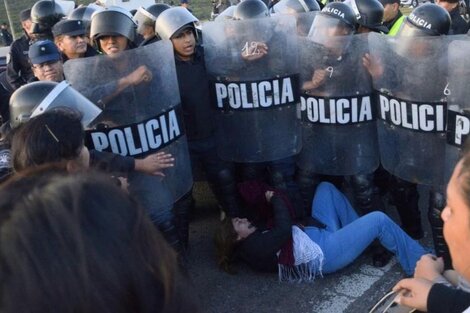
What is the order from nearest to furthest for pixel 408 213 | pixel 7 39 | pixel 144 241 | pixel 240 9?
pixel 144 241 → pixel 408 213 → pixel 240 9 → pixel 7 39

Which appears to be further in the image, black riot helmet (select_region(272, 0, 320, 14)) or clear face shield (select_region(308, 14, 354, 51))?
black riot helmet (select_region(272, 0, 320, 14))

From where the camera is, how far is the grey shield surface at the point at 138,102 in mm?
3000

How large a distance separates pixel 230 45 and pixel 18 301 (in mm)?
3027

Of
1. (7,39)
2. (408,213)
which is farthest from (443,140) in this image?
(7,39)

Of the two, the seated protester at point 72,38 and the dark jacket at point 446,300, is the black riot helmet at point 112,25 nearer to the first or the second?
the seated protester at point 72,38

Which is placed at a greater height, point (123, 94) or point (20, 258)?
point (20, 258)

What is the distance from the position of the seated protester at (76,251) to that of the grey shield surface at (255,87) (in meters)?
2.85

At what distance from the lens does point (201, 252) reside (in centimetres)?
394

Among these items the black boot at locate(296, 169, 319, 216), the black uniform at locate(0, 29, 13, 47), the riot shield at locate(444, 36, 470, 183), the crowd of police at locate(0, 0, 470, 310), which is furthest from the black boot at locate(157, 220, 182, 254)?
the black uniform at locate(0, 29, 13, 47)

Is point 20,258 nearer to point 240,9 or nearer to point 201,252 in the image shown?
point 201,252

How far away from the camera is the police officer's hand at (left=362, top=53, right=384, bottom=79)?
131 inches

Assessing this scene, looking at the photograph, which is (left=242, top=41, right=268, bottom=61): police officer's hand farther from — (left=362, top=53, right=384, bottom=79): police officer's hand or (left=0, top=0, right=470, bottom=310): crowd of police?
(left=362, top=53, right=384, bottom=79): police officer's hand

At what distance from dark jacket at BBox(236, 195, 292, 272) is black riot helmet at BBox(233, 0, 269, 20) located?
4.52 feet

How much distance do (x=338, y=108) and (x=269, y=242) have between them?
0.98 meters
